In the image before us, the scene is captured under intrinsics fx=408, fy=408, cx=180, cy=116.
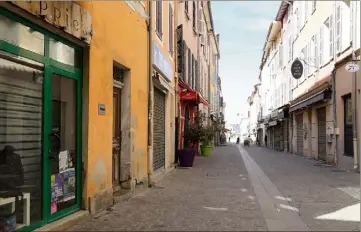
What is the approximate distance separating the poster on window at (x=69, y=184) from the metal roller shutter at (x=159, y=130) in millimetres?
5575

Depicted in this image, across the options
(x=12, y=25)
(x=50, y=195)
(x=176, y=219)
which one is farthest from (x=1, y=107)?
(x=176, y=219)

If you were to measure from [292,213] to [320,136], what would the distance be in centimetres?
1306

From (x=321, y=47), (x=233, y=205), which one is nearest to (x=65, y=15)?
(x=233, y=205)

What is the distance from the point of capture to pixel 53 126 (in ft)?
17.9

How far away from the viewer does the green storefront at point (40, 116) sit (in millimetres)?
4551

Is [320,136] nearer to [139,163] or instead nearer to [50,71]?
[139,163]

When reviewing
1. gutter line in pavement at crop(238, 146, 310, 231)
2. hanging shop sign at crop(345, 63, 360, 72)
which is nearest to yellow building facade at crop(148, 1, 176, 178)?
gutter line in pavement at crop(238, 146, 310, 231)

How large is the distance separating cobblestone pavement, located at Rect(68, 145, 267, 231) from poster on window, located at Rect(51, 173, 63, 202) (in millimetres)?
460

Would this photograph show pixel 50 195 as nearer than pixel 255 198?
Yes

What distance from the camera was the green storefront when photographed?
455cm

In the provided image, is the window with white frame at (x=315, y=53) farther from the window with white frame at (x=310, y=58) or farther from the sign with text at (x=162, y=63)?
the sign with text at (x=162, y=63)

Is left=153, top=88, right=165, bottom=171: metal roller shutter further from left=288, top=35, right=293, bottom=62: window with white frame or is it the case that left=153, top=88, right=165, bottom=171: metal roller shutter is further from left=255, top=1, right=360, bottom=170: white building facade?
left=288, top=35, right=293, bottom=62: window with white frame

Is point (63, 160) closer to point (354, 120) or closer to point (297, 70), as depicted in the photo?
point (354, 120)

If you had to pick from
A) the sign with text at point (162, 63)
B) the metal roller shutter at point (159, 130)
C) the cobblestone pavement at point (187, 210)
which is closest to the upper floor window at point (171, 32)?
the sign with text at point (162, 63)
